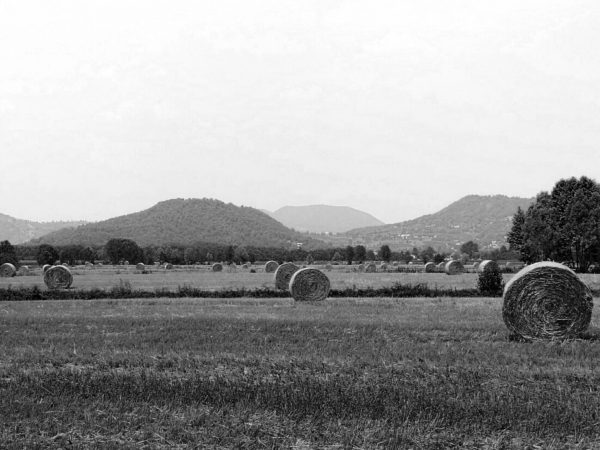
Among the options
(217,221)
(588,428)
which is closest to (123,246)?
(217,221)

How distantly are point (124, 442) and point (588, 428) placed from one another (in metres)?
6.02

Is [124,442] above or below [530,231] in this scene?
below

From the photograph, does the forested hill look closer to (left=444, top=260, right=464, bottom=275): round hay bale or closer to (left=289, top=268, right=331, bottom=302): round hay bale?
(left=444, top=260, right=464, bottom=275): round hay bale

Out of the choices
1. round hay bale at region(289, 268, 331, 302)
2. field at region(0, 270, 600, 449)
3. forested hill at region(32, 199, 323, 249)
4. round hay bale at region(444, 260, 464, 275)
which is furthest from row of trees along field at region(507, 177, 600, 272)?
forested hill at region(32, 199, 323, 249)

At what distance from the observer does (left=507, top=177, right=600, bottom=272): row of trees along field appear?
7238 centimetres

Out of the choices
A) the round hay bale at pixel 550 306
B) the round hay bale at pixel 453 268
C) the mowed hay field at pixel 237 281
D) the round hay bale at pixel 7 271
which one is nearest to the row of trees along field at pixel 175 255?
the round hay bale at pixel 453 268

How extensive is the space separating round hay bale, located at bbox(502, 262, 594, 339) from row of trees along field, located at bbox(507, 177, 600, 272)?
5902 cm

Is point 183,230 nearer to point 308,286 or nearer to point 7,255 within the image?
point 7,255

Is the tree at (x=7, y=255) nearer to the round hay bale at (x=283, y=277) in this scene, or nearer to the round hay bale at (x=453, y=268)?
the round hay bale at (x=453, y=268)

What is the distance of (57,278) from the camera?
44656mm

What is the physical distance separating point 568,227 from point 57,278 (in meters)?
55.8

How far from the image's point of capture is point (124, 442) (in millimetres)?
7777

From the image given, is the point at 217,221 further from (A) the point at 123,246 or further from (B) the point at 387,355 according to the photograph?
(B) the point at 387,355

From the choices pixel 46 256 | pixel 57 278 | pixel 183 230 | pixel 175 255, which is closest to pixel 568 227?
pixel 57 278
